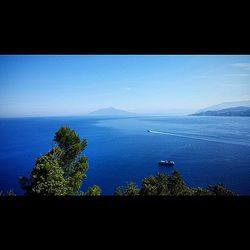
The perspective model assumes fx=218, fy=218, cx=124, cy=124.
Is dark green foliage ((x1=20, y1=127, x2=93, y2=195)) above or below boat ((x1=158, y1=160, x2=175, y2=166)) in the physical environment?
above

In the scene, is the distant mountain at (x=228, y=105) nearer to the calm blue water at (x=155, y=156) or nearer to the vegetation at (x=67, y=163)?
the calm blue water at (x=155, y=156)

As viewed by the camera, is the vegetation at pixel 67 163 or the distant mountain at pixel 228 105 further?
the distant mountain at pixel 228 105

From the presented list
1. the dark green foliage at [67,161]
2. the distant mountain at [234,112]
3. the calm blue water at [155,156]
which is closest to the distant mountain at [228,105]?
the distant mountain at [234,112]

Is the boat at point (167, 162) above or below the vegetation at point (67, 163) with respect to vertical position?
below

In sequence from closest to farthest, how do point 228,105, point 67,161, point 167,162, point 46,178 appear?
point 46,178
point 67,161
point 167,162
point 228,105

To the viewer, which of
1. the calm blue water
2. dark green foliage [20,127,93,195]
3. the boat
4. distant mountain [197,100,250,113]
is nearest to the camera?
dark green foliage [20,127,93,195]

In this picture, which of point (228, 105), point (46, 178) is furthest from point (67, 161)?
point (228, 105)

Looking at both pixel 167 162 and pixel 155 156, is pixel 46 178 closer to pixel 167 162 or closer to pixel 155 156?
pixel 167 162

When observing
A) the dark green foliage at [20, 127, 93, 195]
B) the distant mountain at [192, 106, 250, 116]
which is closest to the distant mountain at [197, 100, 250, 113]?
the distant mountain at [192, 106, 250, 116]

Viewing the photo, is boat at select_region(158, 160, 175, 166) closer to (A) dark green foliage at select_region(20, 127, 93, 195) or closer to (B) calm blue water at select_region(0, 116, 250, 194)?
(B) calm blue water at select_region(0, 116, 250, 194)

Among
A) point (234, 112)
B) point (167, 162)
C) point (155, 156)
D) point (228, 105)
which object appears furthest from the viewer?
point (228, 105)
